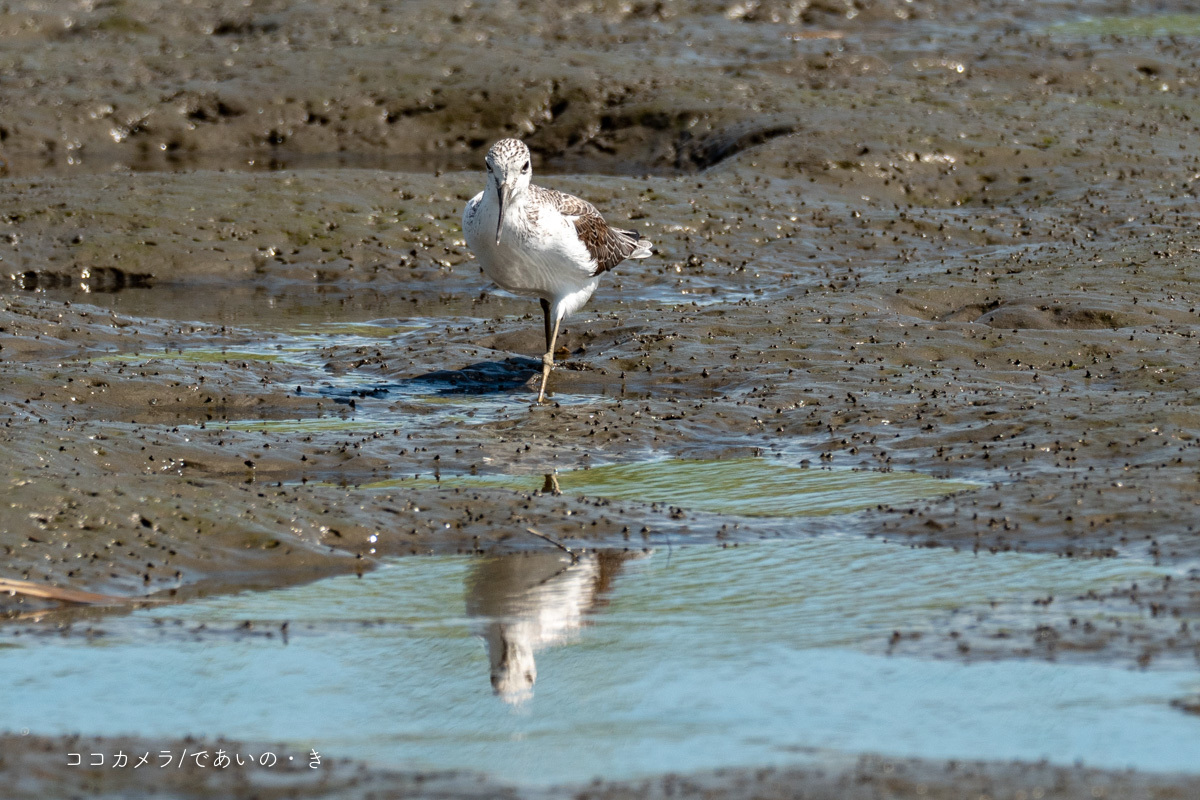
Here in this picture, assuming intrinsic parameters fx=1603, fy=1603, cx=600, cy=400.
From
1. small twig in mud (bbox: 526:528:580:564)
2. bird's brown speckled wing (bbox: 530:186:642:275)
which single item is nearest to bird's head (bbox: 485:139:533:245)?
bird's brown speckled wing (bbox: 530:186:642:275)

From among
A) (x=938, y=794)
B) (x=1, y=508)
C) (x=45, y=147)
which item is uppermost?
(x=938, y=794)

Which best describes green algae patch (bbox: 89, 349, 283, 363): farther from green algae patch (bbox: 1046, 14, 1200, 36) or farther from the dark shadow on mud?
green algae patch (bbox: 1046, 14, 1200, 36)

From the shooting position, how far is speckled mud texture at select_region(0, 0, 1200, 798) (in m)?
6.63

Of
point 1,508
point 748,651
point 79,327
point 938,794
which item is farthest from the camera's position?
point 79,327

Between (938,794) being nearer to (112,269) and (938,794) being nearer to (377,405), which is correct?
(377,405)

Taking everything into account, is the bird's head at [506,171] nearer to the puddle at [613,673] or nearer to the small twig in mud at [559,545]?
the small twig in mud at [559,545]

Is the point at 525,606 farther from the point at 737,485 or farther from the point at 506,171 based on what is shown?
the point at 506,171

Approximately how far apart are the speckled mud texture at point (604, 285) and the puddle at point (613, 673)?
0.27 meters

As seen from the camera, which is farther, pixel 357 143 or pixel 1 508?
pixel 357 143

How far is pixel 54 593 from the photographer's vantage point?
5.76 metres

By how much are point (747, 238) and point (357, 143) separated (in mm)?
6556

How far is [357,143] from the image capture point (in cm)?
1842

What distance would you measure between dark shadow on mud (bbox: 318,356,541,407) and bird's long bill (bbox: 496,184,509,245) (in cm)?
119

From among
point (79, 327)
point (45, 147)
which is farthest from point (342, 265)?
point (45, 147)
